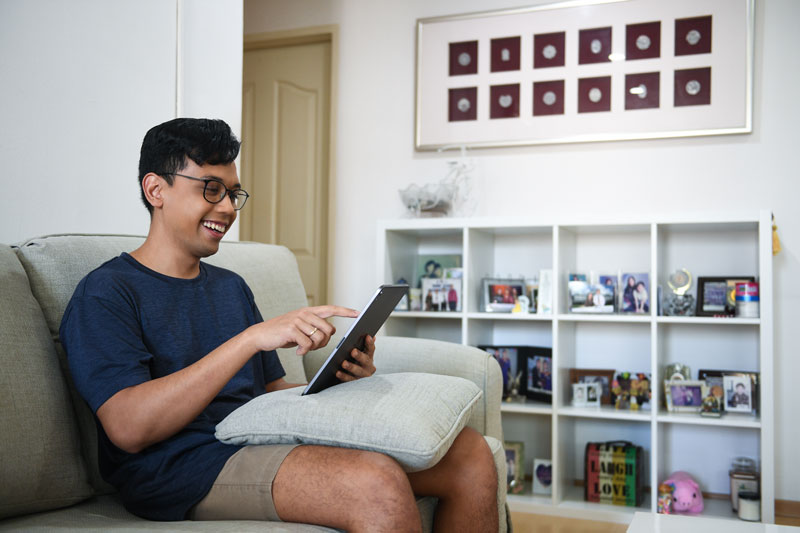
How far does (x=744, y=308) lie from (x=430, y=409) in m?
1.88

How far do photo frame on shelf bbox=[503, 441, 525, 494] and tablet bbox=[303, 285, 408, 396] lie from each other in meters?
1.76

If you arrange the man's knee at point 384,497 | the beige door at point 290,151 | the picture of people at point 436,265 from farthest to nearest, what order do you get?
1. the beige door at point 290,151
2. the picture of people at point 436,265
3. the man's knee at point 384,497

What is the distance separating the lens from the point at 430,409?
3.93 feet

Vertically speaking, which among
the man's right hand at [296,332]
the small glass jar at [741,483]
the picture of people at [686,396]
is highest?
the man's right hand at [296,332]

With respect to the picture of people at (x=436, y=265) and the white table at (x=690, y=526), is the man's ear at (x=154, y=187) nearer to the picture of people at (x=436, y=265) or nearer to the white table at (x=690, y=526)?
the white table at (x=690, y=526)

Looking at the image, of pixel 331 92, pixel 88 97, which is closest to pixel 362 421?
pixel 88 97

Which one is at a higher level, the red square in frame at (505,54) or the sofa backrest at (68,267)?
the red square in frame at (505,54)

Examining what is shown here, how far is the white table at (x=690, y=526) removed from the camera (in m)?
1.37

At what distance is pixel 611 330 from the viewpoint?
3.09 metres

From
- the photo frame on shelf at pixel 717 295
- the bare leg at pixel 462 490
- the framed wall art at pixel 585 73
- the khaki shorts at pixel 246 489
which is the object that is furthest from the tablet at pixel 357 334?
the framed wall art at pixel 585 73

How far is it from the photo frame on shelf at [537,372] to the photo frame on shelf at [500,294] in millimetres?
224

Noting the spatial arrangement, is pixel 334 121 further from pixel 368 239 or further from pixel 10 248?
pixel 10 248

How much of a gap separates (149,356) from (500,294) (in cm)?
197

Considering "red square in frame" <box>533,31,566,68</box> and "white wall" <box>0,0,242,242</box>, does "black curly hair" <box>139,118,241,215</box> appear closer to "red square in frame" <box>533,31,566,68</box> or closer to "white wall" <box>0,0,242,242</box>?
"white wall" <box>0,0,242,242</box>
